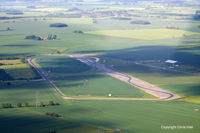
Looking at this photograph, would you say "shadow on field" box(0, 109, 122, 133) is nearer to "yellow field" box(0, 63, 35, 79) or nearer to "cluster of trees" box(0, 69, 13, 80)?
"cluster of trees" box(0, 69, 13, 80)

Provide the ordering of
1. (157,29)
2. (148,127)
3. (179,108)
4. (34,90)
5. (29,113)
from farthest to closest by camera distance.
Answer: (157,29) < (34,90) < (179,108) < (29,113) < (148,127)

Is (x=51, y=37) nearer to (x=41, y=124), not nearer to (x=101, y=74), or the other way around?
(x=101, y=74)

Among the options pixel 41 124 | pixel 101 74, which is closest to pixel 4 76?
pixel 101 74

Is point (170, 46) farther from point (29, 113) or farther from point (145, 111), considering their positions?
point (29, 113)

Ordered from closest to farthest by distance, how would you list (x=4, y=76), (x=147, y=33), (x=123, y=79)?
(x=4, y=76) < (x=123, y=79) < (x=147, y=33)

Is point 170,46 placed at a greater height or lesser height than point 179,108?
greater

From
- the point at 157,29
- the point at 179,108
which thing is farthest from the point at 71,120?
the point at 157,29

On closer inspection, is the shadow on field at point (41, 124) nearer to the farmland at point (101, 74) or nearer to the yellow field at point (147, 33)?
the farmland at point (101, 74)

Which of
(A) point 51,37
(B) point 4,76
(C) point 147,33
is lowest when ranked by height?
(B) point 4,76
